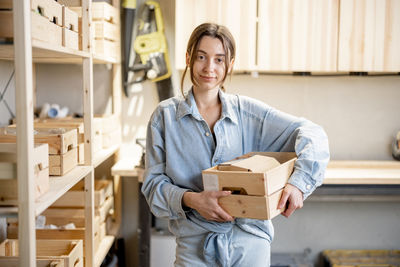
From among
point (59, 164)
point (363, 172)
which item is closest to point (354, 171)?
point (363, 172)

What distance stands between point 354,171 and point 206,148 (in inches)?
65.1

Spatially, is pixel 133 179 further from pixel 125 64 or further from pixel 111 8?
pixel 111 8

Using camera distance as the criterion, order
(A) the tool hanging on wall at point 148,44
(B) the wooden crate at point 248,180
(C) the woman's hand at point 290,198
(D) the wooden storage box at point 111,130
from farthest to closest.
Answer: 1. (A) the tool hanging on wall at point 148,44
2. (D) the wooden storage box at point 111,130
3. (C) the woman's hand at point 290,198
4. (B) the wooden crate at point 248,180

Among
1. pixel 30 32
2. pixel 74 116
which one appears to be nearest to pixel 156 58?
pixel 74 116

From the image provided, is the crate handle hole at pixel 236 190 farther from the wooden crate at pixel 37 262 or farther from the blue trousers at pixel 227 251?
the wooden crate at pixel 37 262

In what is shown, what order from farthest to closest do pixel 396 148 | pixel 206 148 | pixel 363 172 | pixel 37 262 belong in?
pixel 396 148 < pixel 363 172 < pixel 37 262 < pixel 206 148

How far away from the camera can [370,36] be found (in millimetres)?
2844

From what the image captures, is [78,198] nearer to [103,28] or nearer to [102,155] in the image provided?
[102,155]

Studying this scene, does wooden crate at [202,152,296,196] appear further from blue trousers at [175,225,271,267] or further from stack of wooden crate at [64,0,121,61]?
stack of wooden crate at [64,0,121,61]

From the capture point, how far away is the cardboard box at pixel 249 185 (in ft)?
4.60

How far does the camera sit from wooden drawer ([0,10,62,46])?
143 centimetres

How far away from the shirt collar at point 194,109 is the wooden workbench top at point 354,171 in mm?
1080

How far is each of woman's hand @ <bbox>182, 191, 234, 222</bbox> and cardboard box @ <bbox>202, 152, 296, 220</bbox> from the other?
2cm

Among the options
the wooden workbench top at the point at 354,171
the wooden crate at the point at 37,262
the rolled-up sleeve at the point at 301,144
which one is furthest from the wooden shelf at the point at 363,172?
the wooden crate at the point at 37,262
